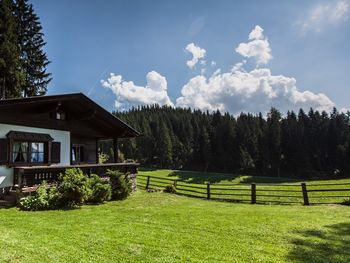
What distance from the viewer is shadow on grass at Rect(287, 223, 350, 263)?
6293 millimetres

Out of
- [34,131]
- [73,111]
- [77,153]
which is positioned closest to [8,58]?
[77,153]

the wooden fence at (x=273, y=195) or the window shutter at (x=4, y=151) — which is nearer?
the window shutter at (x=4, y=151)

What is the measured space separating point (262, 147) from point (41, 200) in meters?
69.0

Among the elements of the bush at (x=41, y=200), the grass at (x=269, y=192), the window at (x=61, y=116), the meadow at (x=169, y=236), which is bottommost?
the grass at (x=269, y=192)

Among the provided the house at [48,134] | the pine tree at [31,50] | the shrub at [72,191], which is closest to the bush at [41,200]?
the shrub at [72,191]

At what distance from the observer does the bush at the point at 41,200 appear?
1079cm

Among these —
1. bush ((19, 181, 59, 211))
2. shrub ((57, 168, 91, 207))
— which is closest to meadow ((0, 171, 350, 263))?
bush ((19, 181, 59, 211))

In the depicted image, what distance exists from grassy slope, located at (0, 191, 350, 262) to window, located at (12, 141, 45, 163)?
3.87 m

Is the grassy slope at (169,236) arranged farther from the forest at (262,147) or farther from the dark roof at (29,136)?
the forest at (262,147)

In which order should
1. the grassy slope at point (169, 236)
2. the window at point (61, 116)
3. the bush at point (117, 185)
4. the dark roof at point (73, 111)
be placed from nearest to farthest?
1. the grassy slope at point (169, 236)
2. the dark roof at point (73, 111)
3. the bush at point (117, 185)
4. the window at point (61, 116)

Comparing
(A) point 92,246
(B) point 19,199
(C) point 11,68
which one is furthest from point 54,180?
(C) point 11,68

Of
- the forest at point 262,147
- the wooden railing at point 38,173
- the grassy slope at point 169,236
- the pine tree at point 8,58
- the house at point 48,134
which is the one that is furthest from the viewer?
the forest at point 262,147

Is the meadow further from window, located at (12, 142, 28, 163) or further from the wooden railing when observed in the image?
window, located at (12, 142, 28, 163)

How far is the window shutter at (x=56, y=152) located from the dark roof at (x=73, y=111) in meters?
0.96
